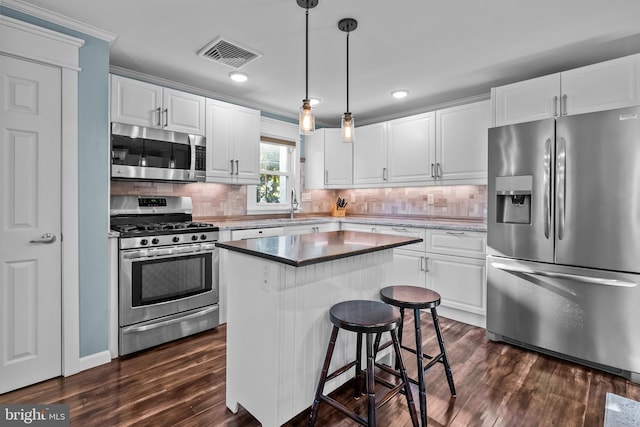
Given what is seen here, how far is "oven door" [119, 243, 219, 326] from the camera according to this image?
2619 millimetres

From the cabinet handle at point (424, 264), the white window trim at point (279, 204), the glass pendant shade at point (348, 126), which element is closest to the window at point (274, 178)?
the white window trim at point (279, 204)

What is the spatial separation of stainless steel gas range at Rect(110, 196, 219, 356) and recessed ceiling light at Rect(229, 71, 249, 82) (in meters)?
1.37

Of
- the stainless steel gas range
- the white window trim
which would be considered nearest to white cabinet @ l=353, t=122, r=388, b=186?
the white window trim

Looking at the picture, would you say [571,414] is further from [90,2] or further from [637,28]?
[90,2]

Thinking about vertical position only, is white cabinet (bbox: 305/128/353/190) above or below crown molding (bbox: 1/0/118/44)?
below

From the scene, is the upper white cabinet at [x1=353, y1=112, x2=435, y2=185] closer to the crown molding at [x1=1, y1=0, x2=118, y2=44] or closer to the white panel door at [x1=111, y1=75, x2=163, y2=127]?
the white panel door at [x1=111, y1=75, x2=163, y2=127]

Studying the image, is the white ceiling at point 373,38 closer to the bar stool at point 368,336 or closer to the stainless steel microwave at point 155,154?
the stainless steel microwave at point 155,154

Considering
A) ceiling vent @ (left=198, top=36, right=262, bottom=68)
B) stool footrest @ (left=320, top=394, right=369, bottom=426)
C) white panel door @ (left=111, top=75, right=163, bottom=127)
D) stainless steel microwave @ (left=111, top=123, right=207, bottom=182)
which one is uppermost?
ceiling vent @ (left=198, top=36, right=262, bottom=68)

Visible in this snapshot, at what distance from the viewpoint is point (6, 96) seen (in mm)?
2061

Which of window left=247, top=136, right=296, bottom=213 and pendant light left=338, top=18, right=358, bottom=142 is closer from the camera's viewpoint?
pendant light left=338, top=18, right=358, bottom=142

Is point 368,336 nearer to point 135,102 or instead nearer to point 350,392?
point 350,392

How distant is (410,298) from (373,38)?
6.31ft

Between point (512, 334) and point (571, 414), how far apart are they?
90cm

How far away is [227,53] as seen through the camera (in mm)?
2756
